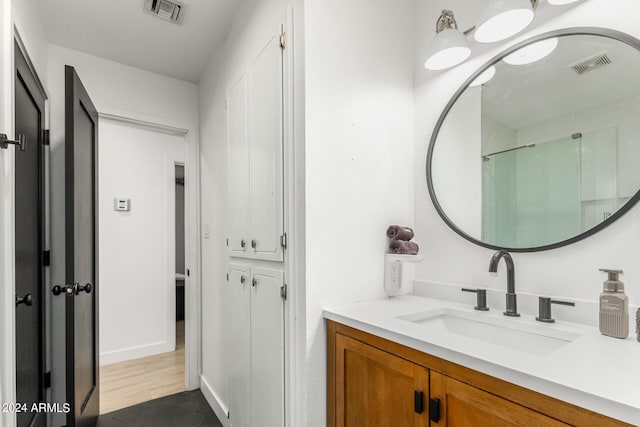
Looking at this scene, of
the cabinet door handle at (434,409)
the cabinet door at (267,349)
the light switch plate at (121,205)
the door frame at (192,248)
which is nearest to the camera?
the cabinet door handle at (434,409)

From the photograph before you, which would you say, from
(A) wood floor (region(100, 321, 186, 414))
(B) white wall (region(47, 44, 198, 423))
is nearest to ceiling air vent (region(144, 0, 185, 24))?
(B) white wall (region(47, 44, 198, 423))

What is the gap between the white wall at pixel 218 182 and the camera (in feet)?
5.95

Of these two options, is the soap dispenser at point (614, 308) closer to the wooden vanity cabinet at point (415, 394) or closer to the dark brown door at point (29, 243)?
the wooden vanity cabinet at point (415, 394)

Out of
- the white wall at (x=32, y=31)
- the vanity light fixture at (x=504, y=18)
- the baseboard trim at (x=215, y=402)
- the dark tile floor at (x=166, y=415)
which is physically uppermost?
the white wall at (x=32, y=31)

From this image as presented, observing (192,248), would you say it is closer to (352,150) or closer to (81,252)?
(81,252)

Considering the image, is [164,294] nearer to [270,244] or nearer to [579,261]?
[270,244]

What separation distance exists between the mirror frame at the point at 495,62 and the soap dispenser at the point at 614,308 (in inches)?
7.0

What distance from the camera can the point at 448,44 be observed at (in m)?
1.24

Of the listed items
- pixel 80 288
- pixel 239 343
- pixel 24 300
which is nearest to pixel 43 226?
pixel 80 288

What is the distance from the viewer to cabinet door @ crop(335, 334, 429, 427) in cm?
90

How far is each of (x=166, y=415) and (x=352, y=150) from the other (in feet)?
7.09

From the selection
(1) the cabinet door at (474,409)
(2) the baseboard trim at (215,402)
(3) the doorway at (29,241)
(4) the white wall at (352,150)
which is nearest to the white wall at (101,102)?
(3) the doorway at (29,241)

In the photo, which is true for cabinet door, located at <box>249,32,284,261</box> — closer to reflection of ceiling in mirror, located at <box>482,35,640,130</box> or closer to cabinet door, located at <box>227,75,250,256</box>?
cabinet door, located at <box>227,75,250,256</box>

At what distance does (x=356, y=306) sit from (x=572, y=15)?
1279mm
